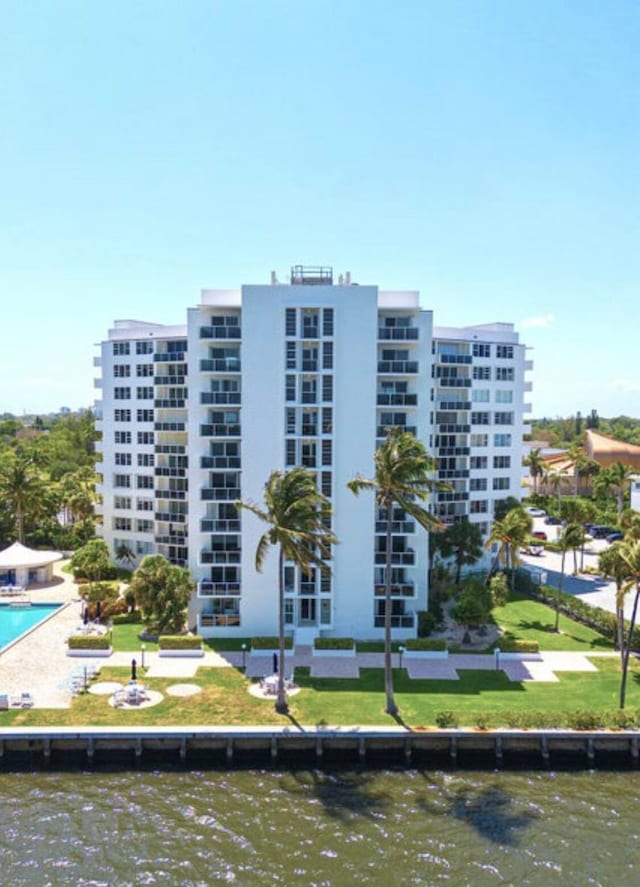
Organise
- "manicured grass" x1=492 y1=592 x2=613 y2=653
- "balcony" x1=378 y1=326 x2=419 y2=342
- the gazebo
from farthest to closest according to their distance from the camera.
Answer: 1. the gazebo
2. "balcony" x1=378 y1=326 x2=419 y2=342
3. "manicured grass" x1=492 y1=592 x2=613 y2=653

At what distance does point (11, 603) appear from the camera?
53.4m

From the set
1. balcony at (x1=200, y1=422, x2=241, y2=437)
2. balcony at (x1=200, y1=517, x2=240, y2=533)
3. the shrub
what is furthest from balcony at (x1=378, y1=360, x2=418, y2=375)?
the shrub

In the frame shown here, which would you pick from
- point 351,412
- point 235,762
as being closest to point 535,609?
point 351,412

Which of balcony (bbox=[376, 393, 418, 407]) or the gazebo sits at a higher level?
balcony (bbox=[376, 393, 418, 407])

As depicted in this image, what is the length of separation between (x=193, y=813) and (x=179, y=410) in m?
35.7

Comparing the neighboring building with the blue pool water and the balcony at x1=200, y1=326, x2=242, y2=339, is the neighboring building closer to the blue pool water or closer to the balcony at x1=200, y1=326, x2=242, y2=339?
the balcony at x1=200, y1=326, x2=242, y2=339

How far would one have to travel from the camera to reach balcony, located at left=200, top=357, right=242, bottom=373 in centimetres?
4725

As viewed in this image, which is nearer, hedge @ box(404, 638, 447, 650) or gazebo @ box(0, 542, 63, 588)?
hedge @ box(404, 638, 447, 650)

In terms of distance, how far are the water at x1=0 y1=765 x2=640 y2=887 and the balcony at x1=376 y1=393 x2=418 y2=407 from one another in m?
24.5

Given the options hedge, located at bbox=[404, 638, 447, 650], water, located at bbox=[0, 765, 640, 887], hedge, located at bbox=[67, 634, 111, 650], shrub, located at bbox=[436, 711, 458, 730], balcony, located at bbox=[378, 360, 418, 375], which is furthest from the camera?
balcony, located at bbox=[378, 360, 418, 375]

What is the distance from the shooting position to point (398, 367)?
157ft

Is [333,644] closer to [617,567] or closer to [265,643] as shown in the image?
[265,643]

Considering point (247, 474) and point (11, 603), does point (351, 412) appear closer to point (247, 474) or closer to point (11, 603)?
point (247, 474)

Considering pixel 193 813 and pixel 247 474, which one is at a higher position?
pixel 247 474
